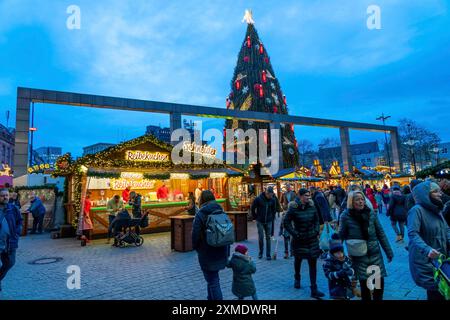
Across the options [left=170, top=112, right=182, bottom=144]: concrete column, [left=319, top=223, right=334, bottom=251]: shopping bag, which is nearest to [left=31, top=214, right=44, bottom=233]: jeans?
[left=170, top=112, right=182, bottom=144]: concrete column

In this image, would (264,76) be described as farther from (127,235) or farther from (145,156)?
(127,235)

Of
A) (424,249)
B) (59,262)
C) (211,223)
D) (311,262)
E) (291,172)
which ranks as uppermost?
(291,172)

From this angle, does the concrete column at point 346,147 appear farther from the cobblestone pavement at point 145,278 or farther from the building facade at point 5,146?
the building facade at point 5,146

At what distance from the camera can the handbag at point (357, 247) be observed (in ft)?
12.2

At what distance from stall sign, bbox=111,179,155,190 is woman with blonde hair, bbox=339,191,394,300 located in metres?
13.1

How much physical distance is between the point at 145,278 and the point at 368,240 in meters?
4.48

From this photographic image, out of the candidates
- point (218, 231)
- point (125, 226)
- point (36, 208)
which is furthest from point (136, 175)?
point (218, 231)

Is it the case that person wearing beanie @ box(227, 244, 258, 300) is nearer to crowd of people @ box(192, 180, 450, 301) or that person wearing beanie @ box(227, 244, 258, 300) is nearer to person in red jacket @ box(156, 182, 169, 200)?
crowd of people @ box(192, 180, 450, 301)

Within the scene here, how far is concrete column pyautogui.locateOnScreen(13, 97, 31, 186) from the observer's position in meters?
16.1

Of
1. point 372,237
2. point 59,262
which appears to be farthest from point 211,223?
point 59,262

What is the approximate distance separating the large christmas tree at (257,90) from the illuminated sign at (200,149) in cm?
2033
